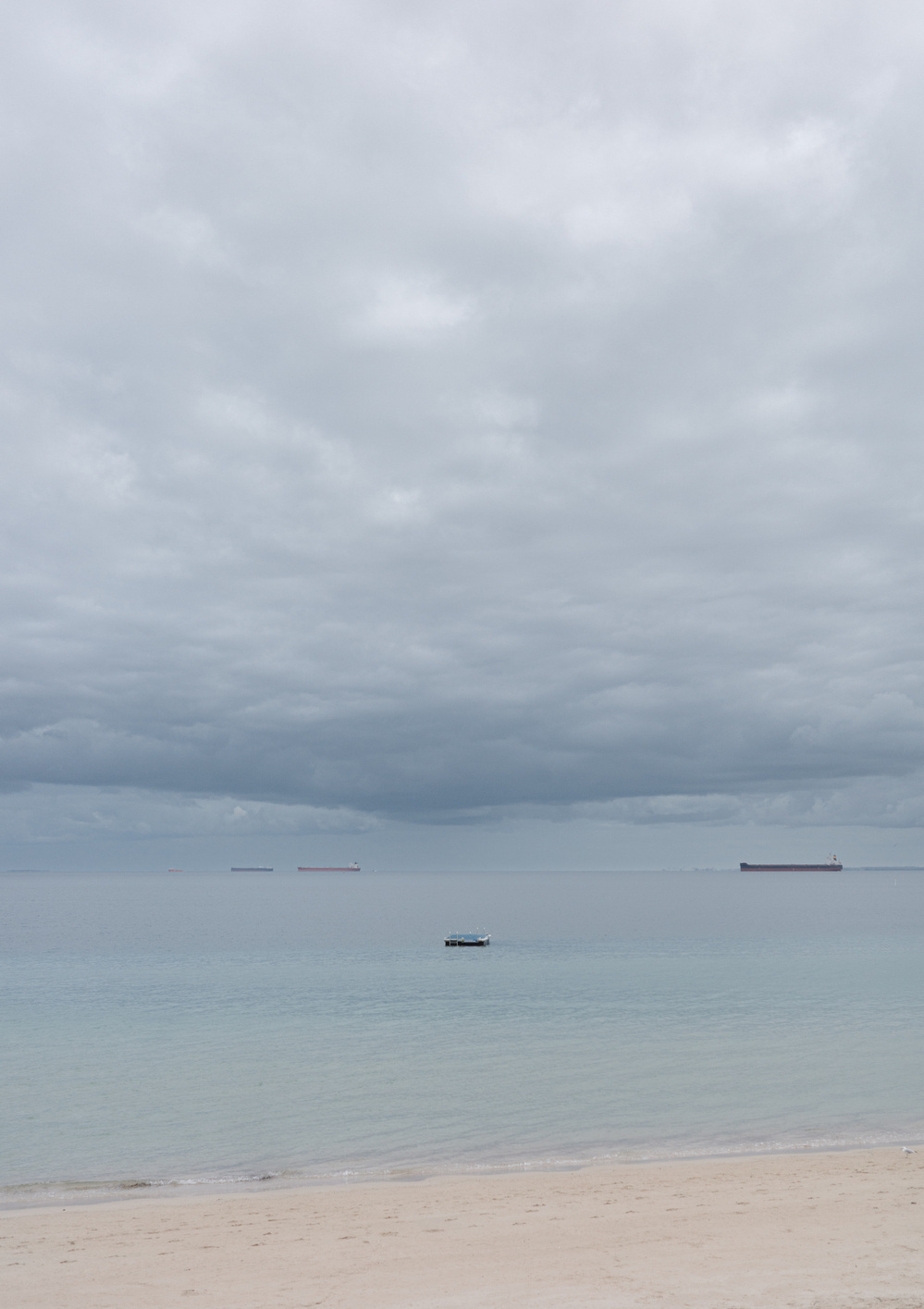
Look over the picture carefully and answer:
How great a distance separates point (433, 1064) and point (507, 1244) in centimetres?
1997

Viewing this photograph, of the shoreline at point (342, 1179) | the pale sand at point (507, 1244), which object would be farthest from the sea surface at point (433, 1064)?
the pale sand at point (507, 1244)

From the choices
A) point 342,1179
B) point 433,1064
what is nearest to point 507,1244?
point 342,1179

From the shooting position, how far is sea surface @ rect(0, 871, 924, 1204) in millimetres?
24844

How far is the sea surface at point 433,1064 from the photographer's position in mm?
24844

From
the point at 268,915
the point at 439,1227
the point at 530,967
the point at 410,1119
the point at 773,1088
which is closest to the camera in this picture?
the point at 439,1227

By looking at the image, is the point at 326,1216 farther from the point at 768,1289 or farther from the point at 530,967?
the point at 530,967

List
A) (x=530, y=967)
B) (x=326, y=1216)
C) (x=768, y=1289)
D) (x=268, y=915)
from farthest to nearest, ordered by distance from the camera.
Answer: (x=268, y=915) → (x=530, y=967) → (x=326, y=1216) → (x=768, y=1289)

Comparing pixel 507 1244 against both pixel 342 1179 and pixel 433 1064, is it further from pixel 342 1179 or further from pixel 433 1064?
pixel 433 1064

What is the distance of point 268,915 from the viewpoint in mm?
169875

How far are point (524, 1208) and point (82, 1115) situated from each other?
53.4ft

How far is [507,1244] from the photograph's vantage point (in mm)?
16500

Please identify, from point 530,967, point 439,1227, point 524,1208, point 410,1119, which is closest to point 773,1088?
point 410,1119

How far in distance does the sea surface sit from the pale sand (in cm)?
286

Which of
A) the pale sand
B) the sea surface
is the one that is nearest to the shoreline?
the sea surface
